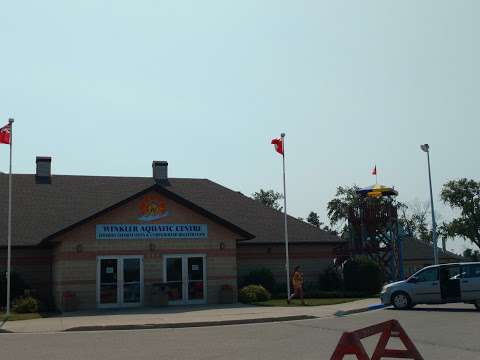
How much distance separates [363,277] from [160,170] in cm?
1310

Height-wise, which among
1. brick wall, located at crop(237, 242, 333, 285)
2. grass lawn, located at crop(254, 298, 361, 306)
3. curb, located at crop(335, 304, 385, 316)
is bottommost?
curb, located at crop(335, 304, 385, 316)

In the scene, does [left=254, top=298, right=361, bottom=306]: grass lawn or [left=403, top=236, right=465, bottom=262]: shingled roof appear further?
[left=403, top=236, right=465, bottom=262]: shingled roof

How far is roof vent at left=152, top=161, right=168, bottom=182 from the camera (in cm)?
3588

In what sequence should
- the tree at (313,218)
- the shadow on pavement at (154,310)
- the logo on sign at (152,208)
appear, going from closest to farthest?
the shadow on pavement at (154,310)
the logo on sign at (152,208)
the tree at (313,218)

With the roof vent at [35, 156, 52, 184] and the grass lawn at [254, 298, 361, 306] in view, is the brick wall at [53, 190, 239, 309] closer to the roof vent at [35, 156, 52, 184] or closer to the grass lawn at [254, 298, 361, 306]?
the grass lawn at [254, 298, 361, 306]

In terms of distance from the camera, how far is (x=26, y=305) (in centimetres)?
2353

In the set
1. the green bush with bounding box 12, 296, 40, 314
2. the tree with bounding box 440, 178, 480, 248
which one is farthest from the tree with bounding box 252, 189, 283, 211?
the green bush with bounding box 12, 296, 40, 314

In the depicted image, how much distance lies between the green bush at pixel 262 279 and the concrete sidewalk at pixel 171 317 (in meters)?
5.02

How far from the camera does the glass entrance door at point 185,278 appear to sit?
86.8 ft

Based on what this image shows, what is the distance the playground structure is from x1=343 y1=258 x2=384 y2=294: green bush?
157 inches

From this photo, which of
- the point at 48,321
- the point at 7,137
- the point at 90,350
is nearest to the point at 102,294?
the point at 48,321

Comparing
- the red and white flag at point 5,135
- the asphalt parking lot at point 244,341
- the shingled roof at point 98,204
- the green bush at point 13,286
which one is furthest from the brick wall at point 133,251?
the asphalt parking lot at point 244,341

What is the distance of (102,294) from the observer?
25406mm

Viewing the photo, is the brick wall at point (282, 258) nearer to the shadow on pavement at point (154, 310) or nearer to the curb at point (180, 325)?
the shadow on pavement at point (154, 310)
